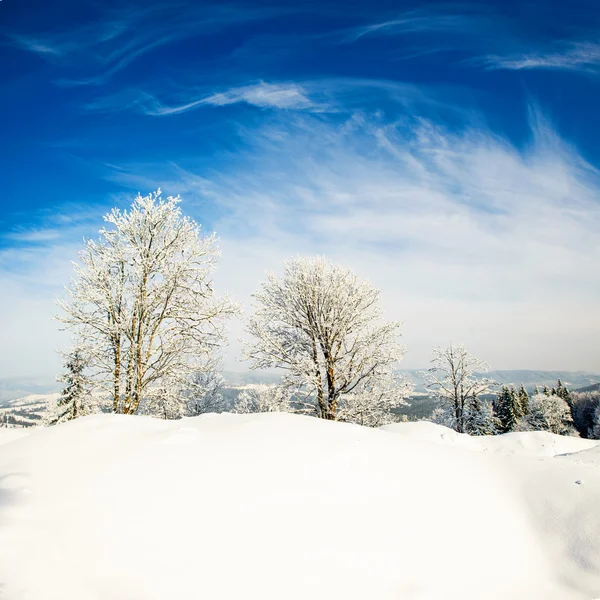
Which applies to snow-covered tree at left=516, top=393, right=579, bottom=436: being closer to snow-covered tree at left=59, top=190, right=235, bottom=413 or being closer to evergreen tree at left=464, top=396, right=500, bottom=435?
evergreen tree at left=464, top=396, right=500, bottom=435

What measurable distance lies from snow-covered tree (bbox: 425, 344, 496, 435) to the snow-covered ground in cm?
2156

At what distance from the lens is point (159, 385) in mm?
10711

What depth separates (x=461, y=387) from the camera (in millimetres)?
23688

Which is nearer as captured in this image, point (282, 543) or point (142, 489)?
point (282, 543)

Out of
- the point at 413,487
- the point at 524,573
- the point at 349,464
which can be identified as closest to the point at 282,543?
the point at 349,464

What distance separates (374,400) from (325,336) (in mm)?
2782

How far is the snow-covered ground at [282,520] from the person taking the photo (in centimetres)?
218

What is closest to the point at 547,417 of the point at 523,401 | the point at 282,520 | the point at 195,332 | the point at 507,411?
the point at 507,411

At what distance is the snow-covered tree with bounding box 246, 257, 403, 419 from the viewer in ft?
39.8

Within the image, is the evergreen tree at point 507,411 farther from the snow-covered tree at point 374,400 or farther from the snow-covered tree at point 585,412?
the snow-covered tree at point 374,400

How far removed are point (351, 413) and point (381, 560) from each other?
9.72 meters

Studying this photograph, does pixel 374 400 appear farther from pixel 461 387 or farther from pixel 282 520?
pixel 461 387

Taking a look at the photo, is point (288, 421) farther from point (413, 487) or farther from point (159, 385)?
point (159, 385)

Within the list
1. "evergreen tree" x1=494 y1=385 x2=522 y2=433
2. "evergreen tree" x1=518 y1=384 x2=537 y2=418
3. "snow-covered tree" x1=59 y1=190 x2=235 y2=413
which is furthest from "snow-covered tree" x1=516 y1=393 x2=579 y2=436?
"snow-covered tree" x1=59 y1=190 x2=235 y2=413
